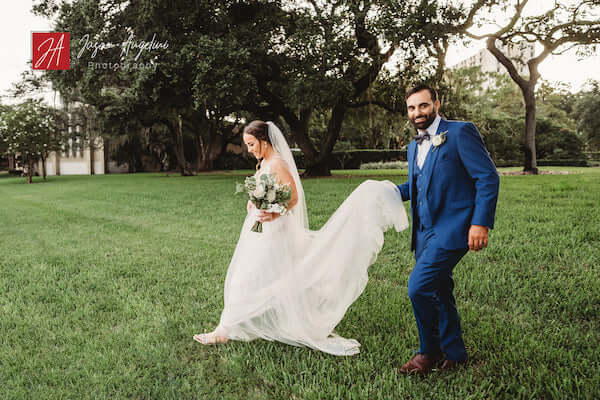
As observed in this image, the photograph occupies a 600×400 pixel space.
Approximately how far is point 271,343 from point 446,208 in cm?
193

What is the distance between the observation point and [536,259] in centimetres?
547

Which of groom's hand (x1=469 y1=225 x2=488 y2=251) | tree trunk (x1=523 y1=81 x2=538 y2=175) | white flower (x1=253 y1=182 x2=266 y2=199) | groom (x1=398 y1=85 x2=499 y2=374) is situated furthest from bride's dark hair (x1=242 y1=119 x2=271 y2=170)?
tree trunk (x1=523 y1=81 x2=538 y2=175)

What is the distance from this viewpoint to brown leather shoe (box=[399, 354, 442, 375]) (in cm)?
283

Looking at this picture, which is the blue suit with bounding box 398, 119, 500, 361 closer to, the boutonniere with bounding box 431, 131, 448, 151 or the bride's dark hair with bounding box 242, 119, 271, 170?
the boutonniere with bounding box 431, 131, 448, 151

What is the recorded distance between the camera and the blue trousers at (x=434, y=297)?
259cm

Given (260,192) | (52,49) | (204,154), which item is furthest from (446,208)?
(204,154)

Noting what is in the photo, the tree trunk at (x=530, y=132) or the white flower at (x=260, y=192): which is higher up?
the tree trunk at (x=530, y=132)

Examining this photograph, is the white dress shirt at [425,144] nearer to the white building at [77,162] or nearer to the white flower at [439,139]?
the white flower at [439,139]

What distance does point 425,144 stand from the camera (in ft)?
9.25

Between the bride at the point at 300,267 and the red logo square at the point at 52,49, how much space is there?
19032 mm

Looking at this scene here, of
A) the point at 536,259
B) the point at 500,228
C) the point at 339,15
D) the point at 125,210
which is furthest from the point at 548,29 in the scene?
the point at 125,210

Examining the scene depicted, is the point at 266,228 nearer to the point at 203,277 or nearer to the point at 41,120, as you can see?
the point at 203,277

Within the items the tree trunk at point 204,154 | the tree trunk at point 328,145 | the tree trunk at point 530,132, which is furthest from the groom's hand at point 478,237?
the tree trunk at point 204,154

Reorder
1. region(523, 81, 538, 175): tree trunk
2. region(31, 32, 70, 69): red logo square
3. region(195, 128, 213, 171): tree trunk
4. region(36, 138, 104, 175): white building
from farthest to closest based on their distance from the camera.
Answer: region(36, 138, 104, 175): white building < region(195, 128, 213, 171): tree trunk < region(523, 81, 538, 175): tree trunk < region(31, 32, 70, 69): red logo square
